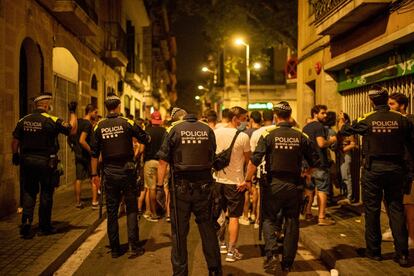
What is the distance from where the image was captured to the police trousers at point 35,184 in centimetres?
654

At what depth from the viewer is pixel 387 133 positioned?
545 centimetres

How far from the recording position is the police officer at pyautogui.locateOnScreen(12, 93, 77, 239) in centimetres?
654

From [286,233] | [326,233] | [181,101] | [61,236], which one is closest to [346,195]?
[326,233]

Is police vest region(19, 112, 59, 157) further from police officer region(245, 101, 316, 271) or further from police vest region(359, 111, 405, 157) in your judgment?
police vest region(359, 111, 405, 157)

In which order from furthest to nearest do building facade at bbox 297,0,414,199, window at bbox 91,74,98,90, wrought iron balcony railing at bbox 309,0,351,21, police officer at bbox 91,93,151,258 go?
window at bbox 91,74,98,90, wrought iron balcony railing at bbox 309,0,351,21, building facade at bbox 297,0,414,199, police officer at bbox 91,93,151,258

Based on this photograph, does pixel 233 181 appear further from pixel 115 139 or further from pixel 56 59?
pixel 56 59

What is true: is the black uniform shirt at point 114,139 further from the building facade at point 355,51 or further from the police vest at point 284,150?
the building facade at point 355,51

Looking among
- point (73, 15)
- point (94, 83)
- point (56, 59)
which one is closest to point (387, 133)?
point (73, 15)

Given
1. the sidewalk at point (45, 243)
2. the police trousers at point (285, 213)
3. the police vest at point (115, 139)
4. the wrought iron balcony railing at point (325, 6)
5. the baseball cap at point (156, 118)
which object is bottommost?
the sidewalk at point (45, 243)

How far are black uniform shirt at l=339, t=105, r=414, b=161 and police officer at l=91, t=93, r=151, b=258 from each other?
2943mm

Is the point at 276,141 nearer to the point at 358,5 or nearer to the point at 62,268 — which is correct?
→ the point at 62,268

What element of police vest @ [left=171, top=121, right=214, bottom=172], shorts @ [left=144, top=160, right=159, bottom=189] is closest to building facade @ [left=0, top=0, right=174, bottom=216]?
shorts @ [left=144, top=160, right=159, bottom=189]

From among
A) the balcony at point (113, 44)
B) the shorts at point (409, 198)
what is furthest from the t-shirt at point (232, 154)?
the balcony at point (113, 44)

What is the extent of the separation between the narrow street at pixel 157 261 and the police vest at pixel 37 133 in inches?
61.0
